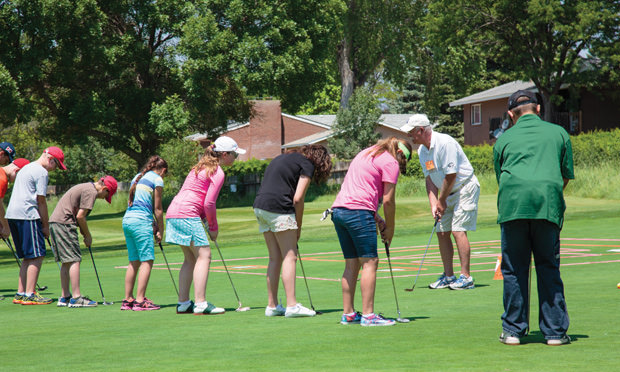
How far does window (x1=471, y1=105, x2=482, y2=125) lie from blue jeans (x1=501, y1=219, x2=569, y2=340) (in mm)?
56600

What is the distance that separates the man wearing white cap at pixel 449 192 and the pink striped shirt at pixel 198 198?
8.78 feet

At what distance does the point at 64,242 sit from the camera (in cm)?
1074

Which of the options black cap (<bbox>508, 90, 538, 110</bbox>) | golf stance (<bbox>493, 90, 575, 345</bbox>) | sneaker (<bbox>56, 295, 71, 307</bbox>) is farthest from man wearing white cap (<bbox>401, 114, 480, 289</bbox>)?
sneaker (<bbox>56, 295, 71, 307</bbox>)

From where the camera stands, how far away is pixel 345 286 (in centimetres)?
824

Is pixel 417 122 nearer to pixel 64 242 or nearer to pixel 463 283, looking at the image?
pixel 463 283

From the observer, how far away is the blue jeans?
21.8 feet

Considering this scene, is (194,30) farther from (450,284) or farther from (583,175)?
(450,284)

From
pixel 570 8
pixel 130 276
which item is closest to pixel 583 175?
pixel 570 8

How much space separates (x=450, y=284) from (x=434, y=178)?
1.41m

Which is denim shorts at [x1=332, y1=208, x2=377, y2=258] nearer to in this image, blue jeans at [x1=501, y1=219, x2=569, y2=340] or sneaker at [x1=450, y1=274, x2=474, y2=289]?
blue jeans at [x1=501, y1=219, x2=569, y2=340]

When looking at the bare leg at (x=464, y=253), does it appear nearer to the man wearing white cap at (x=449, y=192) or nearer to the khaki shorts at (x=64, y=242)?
the man wearing white cap at (x=449, y=192)

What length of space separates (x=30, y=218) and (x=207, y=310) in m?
3.43

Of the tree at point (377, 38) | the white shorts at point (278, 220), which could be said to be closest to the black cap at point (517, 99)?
the white shorts at point (278, 220)

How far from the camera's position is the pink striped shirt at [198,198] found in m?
9.46
